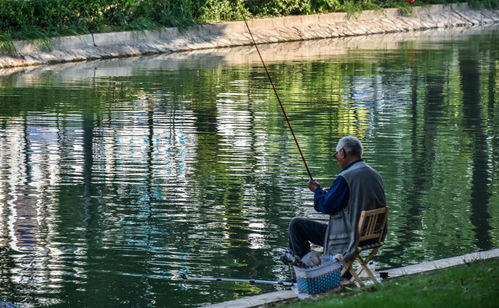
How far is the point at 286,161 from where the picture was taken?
53.0 feet

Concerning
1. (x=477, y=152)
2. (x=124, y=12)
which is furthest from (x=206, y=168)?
(x=124, y=12)

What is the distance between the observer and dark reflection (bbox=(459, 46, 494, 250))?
39.7ft

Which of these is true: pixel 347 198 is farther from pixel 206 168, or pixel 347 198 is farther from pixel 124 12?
pixel 124 12

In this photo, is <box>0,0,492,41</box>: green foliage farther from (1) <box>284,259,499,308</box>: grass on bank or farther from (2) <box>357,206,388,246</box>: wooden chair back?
(1) <box>284,259,499,308</box>: grass on bank

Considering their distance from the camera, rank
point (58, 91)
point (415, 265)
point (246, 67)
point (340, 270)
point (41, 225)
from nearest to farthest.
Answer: point (340, 270) < point (415, 265) < point (41, 225) < point (58, 91) < point (246, 67)

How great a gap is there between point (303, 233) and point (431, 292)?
1.71m

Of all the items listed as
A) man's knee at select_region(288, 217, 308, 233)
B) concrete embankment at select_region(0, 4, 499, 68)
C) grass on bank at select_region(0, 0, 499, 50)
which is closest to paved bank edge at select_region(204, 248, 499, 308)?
man's knee at select_region(288, 217, 308, 233)

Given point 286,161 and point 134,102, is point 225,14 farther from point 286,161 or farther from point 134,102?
point 286,161

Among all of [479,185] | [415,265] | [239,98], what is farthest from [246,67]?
[415,265]

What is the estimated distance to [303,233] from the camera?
9625 mm

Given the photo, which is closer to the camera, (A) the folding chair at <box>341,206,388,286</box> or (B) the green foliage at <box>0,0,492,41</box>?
(A) the folding chair at <box>341,206,388,286</box>

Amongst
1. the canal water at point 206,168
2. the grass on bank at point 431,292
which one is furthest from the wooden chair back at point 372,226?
the canal water at point 206,168

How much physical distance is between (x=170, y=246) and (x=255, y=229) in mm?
1067

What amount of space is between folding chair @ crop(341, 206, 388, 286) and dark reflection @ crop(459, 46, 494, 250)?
2.34m
